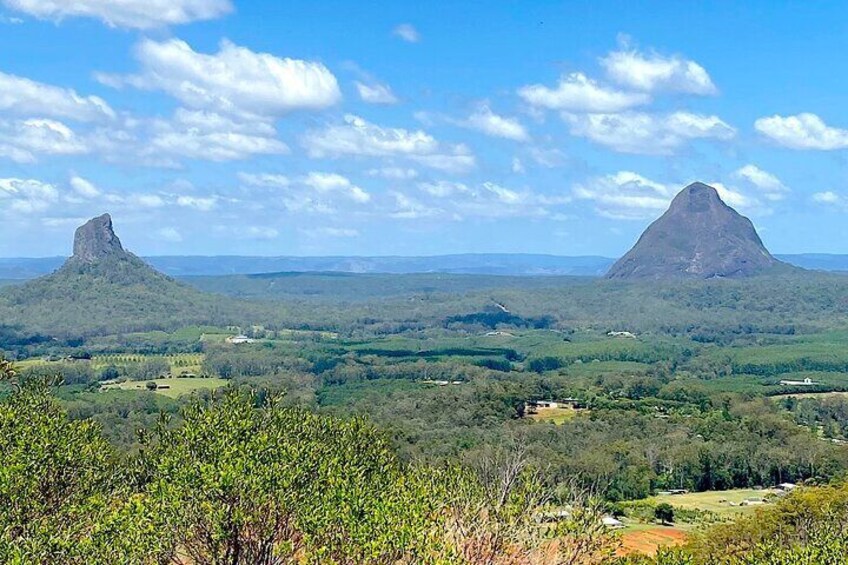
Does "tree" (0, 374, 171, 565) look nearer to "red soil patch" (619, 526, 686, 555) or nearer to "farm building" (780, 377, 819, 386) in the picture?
"red soil patch" (619, 526, 686, 555)

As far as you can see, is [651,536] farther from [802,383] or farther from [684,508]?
[802,383]

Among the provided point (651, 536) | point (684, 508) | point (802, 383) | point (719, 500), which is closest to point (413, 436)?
point (684, 508)

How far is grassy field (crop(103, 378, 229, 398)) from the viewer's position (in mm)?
138875

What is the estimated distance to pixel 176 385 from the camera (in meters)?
148

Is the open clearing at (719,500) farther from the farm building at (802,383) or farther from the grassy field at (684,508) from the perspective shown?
the farm building at (802,383)

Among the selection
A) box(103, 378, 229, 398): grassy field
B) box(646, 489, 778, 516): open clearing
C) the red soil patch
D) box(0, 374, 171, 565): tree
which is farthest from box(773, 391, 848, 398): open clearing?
box(0, 374, 171, 565): tree

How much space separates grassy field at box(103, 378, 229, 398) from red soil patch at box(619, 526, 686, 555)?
87.7 metres

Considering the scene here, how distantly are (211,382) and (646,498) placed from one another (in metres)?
94.6

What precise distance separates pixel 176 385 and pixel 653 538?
4163 inches

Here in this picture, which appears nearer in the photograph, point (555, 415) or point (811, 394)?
point (555, 415)

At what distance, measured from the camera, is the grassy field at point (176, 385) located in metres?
139

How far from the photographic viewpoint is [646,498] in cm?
7850

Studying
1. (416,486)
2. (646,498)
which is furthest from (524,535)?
(646,498)

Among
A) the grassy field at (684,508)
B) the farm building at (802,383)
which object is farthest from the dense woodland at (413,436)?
the grassy field at (684,508)
